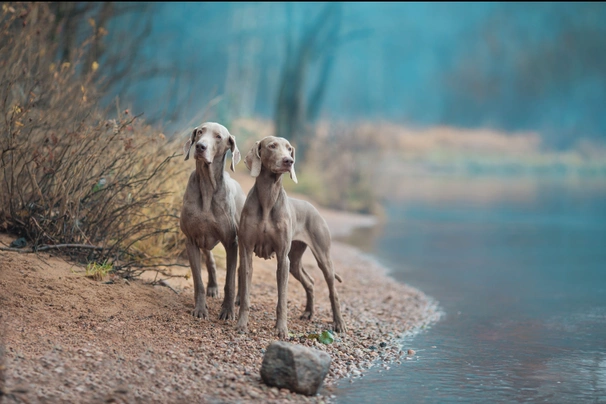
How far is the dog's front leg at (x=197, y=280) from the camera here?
5402 millimetres

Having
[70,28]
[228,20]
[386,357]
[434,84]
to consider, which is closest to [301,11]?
[228,20]

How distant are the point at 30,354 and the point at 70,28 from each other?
6.61m

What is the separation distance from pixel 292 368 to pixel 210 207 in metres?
1.50

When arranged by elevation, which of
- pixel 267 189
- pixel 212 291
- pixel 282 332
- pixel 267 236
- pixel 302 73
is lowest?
pixel 282 332

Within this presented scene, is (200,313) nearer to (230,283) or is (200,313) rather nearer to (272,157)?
(230,283)

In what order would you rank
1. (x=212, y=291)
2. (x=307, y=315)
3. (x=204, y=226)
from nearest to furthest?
(x=204, y=226)
(x=307, y=315)
(x=212, y=291)

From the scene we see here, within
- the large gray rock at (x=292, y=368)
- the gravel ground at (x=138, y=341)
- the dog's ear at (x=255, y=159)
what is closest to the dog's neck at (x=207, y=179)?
the dog's ear at (x=255, y=159)

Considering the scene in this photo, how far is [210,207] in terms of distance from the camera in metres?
5.27

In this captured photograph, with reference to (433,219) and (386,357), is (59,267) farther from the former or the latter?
(433,219)

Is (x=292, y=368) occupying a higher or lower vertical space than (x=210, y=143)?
lower

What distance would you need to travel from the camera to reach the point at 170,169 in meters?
6.85

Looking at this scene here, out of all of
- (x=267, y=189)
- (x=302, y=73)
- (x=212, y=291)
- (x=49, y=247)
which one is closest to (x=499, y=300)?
(x=212, y=291)

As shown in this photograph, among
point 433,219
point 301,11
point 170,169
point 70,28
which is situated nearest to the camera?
point 170,169

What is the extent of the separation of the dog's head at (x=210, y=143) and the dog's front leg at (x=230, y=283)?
0.64m
